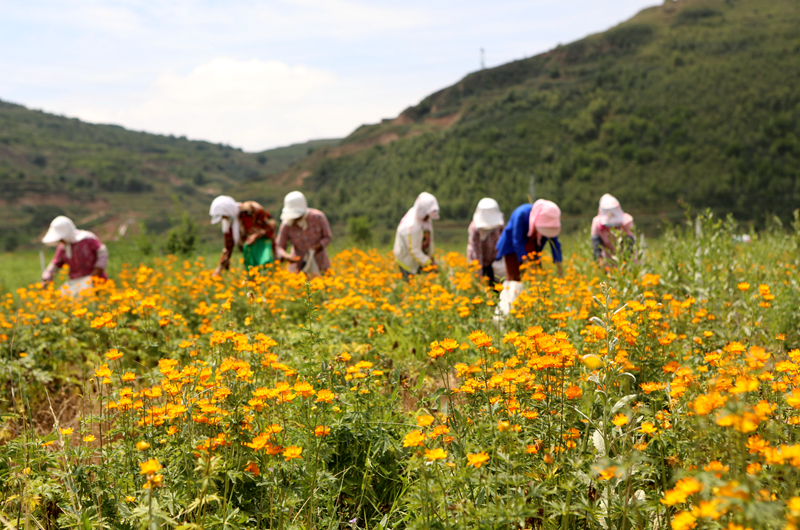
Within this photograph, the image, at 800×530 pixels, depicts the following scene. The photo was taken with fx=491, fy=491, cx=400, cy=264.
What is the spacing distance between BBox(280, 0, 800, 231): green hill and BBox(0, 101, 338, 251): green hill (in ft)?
74.4

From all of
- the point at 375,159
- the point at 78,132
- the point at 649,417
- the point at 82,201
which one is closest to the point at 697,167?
the point at 375,159

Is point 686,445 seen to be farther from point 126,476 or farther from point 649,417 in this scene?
point 126,476

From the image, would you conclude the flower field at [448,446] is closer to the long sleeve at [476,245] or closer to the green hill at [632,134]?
the long sleeve at [476,245]

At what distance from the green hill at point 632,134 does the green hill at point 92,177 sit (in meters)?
22.7

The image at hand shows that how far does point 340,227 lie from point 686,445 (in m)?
46.1

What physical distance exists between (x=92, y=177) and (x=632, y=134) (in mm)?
90405

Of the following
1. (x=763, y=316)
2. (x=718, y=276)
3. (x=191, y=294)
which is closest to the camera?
(x=763, y=316)

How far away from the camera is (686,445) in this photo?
1799mm

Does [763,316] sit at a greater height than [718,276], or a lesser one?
lesser

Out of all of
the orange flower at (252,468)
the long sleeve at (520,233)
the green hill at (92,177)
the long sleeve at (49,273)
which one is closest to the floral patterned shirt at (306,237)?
the long sleeve at (520,233)

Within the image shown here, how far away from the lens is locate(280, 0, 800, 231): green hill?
38.5m

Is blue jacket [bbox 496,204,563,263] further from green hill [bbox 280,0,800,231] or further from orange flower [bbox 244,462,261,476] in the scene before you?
green hill [bbox 280,0,800,231]

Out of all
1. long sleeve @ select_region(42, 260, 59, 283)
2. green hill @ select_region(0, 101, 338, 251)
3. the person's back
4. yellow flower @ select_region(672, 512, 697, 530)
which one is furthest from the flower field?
green hill @ select_region(0, 101, 338, 251)

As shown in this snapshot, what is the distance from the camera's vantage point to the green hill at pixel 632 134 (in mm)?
38500
